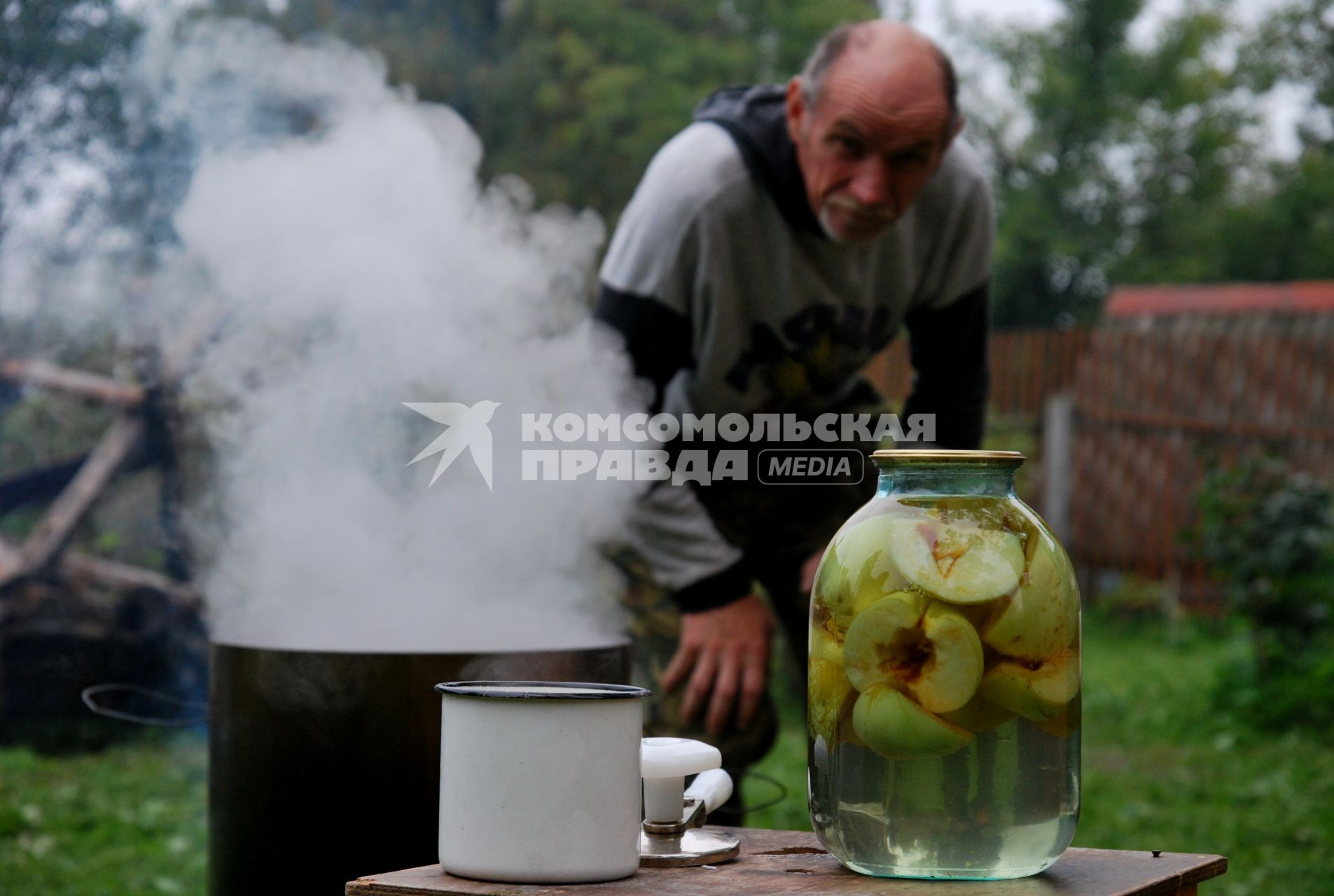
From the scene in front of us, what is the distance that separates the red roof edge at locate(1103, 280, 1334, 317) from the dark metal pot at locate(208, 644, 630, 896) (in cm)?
894

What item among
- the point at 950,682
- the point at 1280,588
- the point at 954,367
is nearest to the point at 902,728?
the point at 950,682

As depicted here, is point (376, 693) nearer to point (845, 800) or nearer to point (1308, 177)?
point (845, 800)

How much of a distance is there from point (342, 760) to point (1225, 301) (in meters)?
9.55

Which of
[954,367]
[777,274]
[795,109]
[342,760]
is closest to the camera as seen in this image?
[342,760]

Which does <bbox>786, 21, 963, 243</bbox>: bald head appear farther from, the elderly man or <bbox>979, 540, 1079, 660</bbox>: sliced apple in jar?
<bbox>979, 540, 1079, 660</bbox>: sliced apple in jar

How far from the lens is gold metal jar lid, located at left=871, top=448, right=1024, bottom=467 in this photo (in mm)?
1138

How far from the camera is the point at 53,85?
468cm

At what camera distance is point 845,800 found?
3.77 ft

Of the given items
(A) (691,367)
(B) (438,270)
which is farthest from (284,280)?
(A) (691,367)

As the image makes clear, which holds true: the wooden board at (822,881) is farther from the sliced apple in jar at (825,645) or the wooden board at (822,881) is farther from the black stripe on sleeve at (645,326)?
the black stripe on sleeve at (645,326)

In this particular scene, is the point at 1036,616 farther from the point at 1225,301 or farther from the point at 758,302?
the point at 1225,301

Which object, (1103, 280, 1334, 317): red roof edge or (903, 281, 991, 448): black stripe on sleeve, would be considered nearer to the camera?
(903, 281, 991, 448): black stripe on sleeve

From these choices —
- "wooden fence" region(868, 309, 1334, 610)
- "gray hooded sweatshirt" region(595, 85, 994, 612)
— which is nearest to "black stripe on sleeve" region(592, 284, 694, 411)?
"gray hooded sweatshirt" region(595, 85, 994, 612)

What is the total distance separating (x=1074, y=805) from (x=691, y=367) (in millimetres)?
1672
